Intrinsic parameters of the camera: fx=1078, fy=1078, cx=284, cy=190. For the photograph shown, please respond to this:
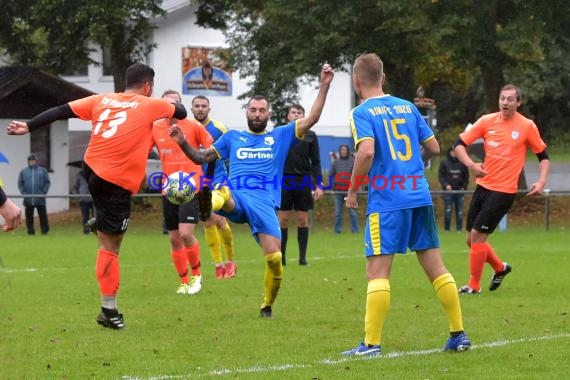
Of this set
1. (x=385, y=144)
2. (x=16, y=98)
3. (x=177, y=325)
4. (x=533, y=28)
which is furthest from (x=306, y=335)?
(x=16, y=98)

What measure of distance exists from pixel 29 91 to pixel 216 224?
19.4m

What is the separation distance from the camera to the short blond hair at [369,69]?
25.6 ft

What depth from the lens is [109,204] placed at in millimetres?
9188

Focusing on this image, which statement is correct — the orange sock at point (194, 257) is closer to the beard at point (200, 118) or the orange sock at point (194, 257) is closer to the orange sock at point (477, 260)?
the beard at point (200, 118)

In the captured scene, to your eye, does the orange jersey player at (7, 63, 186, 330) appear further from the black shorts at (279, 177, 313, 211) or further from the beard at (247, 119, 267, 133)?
the black shorts at (279, 177, 313, 211)

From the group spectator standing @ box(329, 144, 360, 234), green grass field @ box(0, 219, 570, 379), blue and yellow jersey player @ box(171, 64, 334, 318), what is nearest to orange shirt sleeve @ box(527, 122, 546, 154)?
green grass field @ box(0, 219, 570, 379)

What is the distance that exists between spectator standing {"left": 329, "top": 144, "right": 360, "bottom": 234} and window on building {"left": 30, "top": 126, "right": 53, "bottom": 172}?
10692 millimetres

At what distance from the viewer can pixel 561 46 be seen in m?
27.2

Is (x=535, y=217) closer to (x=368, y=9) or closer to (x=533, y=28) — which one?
(x=533, y=28)

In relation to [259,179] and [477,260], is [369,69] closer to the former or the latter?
[259,179]

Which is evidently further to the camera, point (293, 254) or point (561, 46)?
point (561, 46)

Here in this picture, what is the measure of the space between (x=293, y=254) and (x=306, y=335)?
9.56 m

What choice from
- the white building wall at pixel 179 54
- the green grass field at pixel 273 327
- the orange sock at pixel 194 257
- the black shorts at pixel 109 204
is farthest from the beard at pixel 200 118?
the white building wall at pixel 179 54

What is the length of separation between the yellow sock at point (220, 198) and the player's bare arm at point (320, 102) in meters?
0.85
